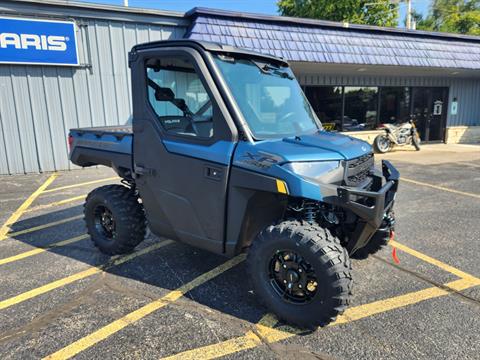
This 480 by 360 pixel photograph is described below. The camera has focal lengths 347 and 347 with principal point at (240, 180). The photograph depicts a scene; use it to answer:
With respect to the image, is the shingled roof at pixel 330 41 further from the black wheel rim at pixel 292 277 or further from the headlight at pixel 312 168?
the black wheel rim at pixel 292 277

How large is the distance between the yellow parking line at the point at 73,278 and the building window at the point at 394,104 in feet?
43.7

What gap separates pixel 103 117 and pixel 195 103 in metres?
7.89

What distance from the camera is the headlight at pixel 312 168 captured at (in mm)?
2771

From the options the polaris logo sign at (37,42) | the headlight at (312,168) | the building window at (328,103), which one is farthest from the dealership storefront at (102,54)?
the headlight at (312,168)

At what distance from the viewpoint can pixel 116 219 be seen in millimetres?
A: 4008

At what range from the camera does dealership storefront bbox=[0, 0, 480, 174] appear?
909 cm

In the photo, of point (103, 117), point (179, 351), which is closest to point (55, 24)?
point (103, 117)

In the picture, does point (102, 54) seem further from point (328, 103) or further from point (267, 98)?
point (328, 103)

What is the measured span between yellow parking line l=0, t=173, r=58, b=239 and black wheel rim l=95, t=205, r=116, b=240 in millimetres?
1791

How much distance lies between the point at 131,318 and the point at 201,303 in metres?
0.63

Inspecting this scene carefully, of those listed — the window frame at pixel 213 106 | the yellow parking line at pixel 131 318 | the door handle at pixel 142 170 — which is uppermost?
the window frame at pixel 213 106

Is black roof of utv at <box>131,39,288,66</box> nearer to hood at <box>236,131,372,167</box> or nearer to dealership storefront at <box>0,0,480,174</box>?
hood at <box>236,131,372,167</box>

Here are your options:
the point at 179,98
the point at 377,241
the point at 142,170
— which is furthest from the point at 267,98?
the point at 377,241

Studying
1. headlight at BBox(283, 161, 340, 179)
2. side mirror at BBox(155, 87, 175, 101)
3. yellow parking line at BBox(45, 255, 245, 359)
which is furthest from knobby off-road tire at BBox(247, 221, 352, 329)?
side mirror at BBox(155, 87, 175, 101)
